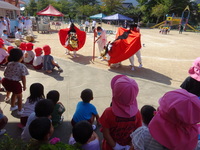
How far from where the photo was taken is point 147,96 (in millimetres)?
4496

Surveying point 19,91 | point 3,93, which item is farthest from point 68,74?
point 19,91

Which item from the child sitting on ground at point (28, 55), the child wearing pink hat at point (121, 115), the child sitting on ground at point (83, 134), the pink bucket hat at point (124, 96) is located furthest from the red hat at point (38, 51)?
the pink bucket hat at point (124, 96)

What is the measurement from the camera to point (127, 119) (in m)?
1.89

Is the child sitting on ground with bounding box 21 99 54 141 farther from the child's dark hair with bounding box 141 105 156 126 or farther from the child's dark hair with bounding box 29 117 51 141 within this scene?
the child's dark hair with bounding box 141 105 156 126

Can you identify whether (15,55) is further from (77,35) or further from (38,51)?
(77,35)

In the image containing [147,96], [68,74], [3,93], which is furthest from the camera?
[68,74]

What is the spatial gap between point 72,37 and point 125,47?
9.99 feet

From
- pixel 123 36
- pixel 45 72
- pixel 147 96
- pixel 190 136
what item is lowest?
pixel 147 96

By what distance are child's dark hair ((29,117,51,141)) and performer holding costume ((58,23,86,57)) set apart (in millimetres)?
6234

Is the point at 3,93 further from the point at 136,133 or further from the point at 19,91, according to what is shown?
the point at 136,133

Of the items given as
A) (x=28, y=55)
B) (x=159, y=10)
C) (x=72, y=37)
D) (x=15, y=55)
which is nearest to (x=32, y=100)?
(x=15, y=55)

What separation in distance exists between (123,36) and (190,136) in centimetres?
535

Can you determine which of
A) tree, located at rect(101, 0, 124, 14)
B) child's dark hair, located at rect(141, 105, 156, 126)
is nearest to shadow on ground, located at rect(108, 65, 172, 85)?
child's dark hair, located at rect(141, 105, 156, 126)

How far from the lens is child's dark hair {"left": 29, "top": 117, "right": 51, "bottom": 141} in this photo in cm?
186
